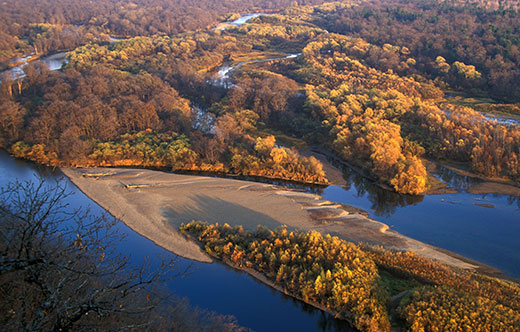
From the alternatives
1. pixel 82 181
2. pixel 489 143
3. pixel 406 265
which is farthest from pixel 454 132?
pixel 82 181

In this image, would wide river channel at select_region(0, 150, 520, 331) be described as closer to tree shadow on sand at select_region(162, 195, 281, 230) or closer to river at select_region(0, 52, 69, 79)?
tree shadow on sand at select_region(162, 195, 281, 230)

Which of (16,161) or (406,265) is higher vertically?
(16,161)

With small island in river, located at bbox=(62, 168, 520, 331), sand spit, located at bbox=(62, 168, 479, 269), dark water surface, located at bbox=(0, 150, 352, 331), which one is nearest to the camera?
small island in river, located at bbox=(62, 168, 520, 331)

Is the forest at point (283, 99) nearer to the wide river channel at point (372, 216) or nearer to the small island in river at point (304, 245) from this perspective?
the wide river channel at point (372, 216)

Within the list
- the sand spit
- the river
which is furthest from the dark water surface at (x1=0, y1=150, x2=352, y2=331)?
the river

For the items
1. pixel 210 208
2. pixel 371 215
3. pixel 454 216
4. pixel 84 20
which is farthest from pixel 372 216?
pixel 84 20

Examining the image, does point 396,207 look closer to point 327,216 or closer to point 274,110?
point 327,216

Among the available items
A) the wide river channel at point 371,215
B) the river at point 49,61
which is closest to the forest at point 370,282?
the wide river channel at point 371,215
